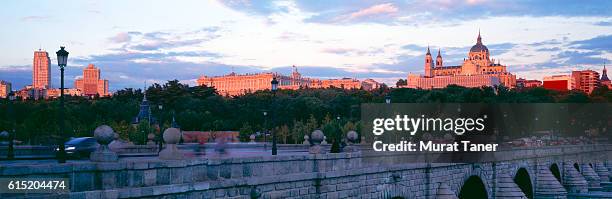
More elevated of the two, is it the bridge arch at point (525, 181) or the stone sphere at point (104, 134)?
the stone sphere at point (104, 134)

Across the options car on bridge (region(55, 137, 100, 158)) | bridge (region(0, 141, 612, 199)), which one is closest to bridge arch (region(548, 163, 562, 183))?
bridge (region(0, 141, 612, 199))

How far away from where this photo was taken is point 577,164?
73438 millimetres

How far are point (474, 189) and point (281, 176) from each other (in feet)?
84.0

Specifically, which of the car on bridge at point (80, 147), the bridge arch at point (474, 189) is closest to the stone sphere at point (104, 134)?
the car on bridge at point (80, 147)

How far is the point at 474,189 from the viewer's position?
145 ft

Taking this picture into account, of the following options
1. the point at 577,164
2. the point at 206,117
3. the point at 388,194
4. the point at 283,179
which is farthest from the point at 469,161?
the point at 206,117

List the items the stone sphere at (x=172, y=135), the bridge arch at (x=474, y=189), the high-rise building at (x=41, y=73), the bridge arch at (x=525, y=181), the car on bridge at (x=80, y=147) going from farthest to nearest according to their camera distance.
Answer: the high-rise building at (x=41, y=73) < the bridge arch at (x=525, y=181) < the bridge arch at (x=474, y=189) < the car on bridge at (x=80, y=147) < the stone sphere at (x=172, y=135)

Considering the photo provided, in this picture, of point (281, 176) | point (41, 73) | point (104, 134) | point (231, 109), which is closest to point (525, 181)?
point (281, 176)

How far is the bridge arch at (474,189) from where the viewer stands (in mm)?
43531

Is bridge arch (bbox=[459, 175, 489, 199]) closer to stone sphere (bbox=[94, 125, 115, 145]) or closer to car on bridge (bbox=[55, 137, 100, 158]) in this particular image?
car on bridge (bbox=[55, 137, 100, 158])

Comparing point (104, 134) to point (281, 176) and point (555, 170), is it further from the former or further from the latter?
point (555, 170)

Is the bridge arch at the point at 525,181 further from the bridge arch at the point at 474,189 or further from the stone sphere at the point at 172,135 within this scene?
the stone sphere at the point at 172,135

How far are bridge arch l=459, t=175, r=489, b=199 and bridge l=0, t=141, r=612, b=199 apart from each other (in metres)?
0.06

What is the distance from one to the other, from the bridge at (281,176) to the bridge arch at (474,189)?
6 centimetres
